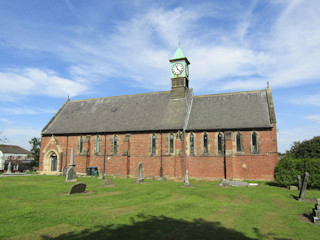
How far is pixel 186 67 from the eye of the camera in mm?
35125

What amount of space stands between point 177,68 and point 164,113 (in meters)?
7.27

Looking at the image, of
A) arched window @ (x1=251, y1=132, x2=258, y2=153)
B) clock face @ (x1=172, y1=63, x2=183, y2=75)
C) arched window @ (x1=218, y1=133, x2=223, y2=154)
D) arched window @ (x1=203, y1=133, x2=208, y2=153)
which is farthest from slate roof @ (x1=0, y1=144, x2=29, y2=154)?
arched window @ (x1=251, y1=132, x2=258, y2=153)

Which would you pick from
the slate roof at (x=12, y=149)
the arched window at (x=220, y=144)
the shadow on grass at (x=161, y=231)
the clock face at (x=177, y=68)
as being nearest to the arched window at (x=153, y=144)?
the arched window at (x=220, y=144)

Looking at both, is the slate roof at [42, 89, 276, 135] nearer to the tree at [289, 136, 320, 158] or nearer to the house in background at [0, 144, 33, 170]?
the tree at [289, 136, 320, 158]

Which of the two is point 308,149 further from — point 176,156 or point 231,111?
point 176,156

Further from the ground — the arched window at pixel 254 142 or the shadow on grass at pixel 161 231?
the arched window at pixel 254 142

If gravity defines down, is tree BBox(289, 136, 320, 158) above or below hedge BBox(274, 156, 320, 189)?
above

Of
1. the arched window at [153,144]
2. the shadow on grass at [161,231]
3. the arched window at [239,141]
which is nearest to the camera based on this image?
the shadow on grass at [161,231]

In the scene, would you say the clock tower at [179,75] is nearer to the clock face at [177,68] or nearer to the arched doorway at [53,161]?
the clock face at [177,68]

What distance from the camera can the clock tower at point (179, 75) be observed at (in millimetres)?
34000

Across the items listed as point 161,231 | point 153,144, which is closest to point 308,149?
point 153,144

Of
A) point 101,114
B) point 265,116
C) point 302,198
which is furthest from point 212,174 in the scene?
point 101,114

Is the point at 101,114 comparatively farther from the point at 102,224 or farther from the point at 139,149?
the point at 102,224

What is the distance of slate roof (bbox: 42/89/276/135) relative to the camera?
94.5 feet
